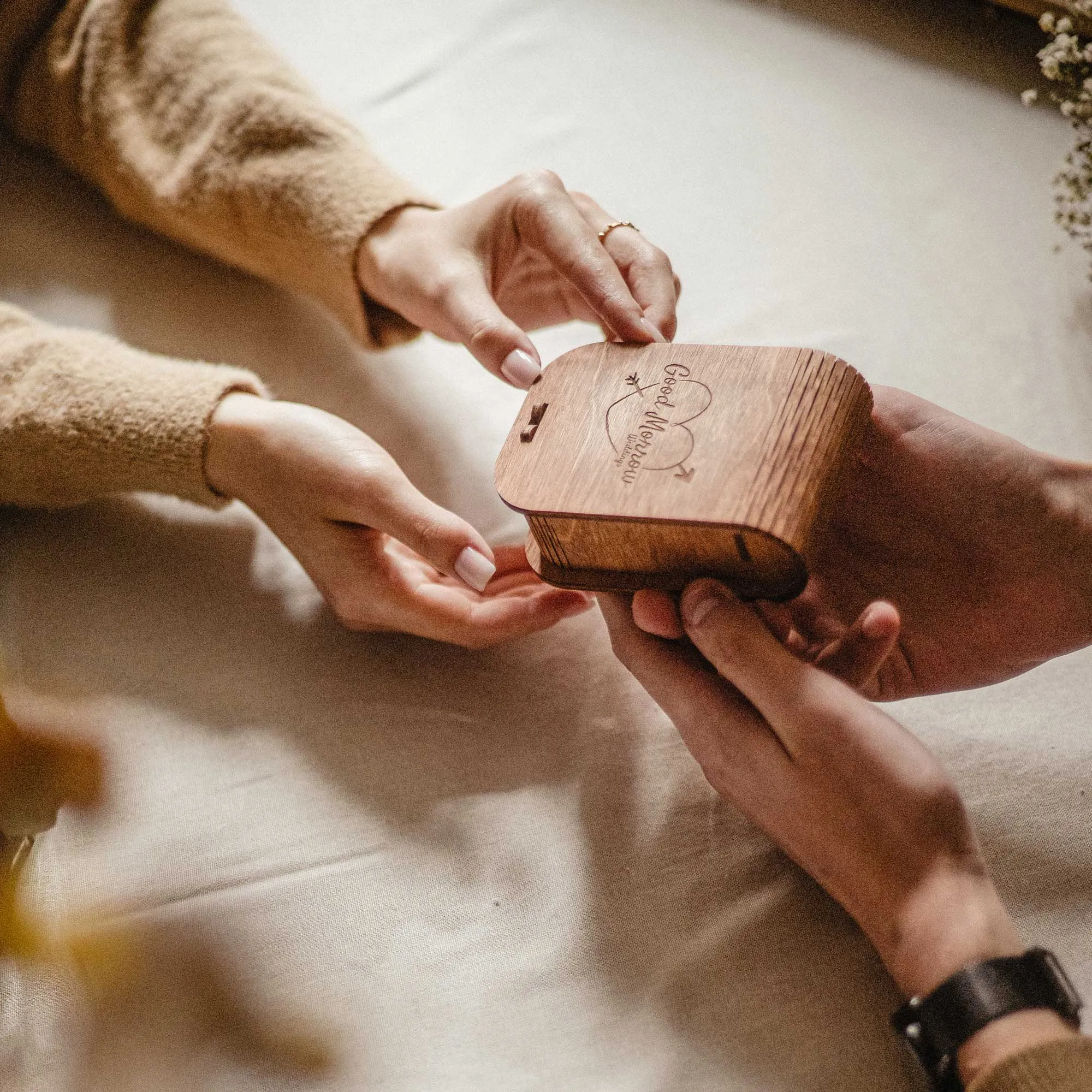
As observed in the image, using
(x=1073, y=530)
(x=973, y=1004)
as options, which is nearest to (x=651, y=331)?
(x=1073, y=530)

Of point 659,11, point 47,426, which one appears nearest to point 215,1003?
point 47,426

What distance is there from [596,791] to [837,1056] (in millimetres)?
199

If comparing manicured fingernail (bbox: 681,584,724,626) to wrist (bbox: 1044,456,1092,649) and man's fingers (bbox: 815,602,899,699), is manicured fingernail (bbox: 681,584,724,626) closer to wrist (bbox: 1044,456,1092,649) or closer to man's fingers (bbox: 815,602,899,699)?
man's fingers (bbox: 815,602,899,699)

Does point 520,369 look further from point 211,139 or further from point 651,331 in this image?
point 211,139

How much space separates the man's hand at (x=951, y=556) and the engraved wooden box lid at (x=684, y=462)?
0.32 ft

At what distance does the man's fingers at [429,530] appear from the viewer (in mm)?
599

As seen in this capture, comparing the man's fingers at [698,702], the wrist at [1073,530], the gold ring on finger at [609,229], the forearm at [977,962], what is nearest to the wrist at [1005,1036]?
the forearm at [977,962]

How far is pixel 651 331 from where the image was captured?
1.97 feet

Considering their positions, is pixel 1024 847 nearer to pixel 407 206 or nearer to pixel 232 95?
pixel 407 206

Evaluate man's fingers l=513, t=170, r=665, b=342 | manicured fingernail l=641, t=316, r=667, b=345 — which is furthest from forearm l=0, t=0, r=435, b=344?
manicured fingernail l=641, t=316, r=667, b=345

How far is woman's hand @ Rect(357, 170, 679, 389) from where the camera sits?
62cm

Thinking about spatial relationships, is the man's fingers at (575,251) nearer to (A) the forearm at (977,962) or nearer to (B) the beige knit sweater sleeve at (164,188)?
(B) the beige knit sweater sleeve at (164,188)

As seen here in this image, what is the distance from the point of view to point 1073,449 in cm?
77

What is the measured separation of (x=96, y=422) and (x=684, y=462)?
45 centimetres
